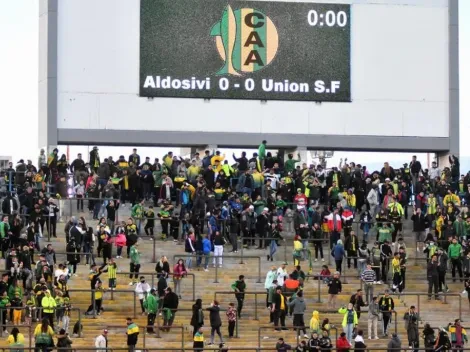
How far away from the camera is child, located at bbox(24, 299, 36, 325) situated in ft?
137

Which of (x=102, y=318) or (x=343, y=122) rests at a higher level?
(x=343, y=122)

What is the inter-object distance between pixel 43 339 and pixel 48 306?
7.85ft

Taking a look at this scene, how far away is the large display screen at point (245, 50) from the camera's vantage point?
59.2 m

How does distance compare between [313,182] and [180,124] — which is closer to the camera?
[313,182]

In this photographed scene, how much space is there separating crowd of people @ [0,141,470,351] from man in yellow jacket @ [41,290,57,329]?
0.04 meters

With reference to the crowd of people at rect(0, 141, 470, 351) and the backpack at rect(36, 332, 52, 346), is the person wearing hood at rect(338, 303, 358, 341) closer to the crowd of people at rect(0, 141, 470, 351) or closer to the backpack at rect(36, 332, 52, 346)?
the crowd of people at rect(0, 141, 470, 351)

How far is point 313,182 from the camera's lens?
53.3 m

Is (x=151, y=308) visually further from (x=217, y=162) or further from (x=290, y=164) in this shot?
(x=290, y=164)

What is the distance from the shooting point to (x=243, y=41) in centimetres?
6000

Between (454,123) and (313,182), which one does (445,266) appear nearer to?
(313,182)

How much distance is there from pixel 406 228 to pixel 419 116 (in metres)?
8.62

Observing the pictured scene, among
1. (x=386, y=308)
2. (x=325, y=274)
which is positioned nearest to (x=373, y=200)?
(x=325, y=274)

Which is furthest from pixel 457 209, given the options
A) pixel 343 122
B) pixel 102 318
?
pixel 102 318

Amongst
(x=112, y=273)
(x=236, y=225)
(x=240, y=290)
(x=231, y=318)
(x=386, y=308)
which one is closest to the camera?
(x=231, y=318)
